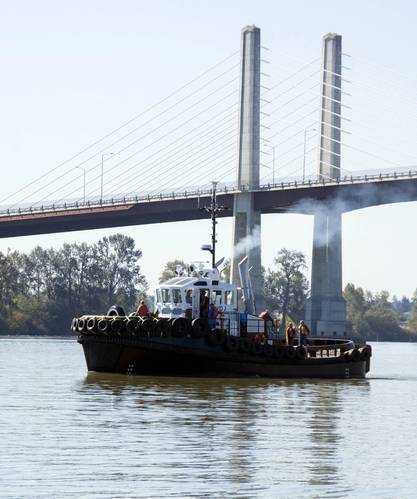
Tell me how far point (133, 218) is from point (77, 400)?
86714mm

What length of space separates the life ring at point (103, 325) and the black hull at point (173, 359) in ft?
0.83

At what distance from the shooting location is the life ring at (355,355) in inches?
1956

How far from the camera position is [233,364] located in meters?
46.3

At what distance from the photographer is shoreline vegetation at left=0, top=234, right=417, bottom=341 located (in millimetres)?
156250

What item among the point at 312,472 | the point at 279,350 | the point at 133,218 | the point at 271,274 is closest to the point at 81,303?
the point at 271,274

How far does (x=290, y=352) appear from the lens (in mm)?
47594

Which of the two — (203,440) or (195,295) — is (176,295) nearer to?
(195,295)

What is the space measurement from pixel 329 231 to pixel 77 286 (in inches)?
2059

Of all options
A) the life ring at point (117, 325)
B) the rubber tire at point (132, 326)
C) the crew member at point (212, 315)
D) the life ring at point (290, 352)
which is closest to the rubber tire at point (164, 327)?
the rubber tire at point (132, 326)

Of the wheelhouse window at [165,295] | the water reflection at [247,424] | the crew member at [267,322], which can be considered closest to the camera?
the water reflection at [247,424]

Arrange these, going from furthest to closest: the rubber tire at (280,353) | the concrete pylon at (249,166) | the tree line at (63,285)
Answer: the tree line at (63,285) < the concrete pylon at (249,166) < the rubber tire at (280,353)

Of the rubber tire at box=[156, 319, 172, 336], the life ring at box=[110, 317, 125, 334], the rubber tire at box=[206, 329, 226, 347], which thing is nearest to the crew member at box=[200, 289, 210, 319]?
the rubber tire at box=[206, 329, 226, 347]

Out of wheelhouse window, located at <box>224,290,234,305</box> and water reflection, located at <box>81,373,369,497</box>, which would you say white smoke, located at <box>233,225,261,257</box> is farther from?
wheelhouse window, located at <box>224,290,234,305</box>

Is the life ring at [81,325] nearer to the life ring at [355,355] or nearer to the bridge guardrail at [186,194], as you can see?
the life ring at [355,355]
